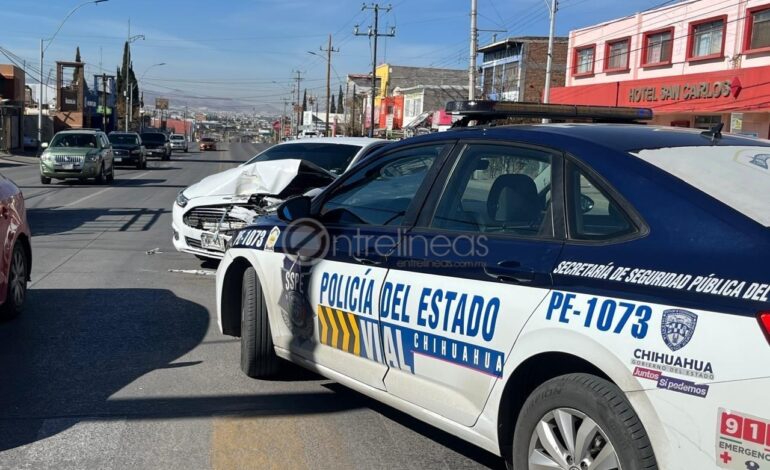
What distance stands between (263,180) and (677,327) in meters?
6.65

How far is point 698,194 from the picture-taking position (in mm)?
2943

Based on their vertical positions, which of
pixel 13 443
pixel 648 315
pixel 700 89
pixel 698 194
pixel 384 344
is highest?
pixel 700 89

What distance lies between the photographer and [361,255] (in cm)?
423

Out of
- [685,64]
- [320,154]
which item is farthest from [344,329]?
[685,64]

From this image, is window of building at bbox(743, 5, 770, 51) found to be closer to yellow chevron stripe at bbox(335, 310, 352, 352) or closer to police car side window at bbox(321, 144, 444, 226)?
police car side window at bbox(321, 144, 444, 226)

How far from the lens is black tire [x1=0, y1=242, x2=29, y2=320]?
21.5ft

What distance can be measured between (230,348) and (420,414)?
8.70 ft

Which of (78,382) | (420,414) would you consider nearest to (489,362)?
(420,414)

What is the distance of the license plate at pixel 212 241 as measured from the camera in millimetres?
8625

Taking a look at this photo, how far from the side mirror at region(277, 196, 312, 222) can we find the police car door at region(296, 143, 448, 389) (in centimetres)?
8

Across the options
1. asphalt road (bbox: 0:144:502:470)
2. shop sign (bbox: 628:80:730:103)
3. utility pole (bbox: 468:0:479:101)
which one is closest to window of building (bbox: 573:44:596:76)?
shop sign (bbox: 628:80:730:103)

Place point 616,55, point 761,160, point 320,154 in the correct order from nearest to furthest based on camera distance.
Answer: point 761,160, point 320,154, point 616,55

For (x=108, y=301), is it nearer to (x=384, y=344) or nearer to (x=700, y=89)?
(x=384, y=344)

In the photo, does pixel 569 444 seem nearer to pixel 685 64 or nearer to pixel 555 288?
pixel 555 288
